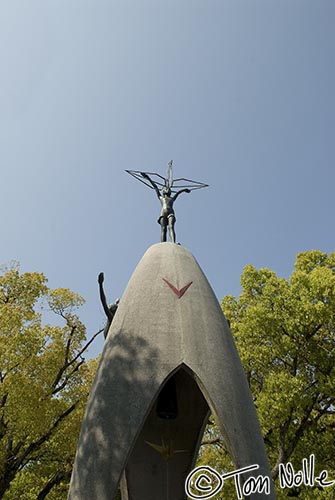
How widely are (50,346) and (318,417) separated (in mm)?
8794

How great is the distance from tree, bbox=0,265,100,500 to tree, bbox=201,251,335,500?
5.11 meters

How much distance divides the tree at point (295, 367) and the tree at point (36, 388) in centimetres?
511

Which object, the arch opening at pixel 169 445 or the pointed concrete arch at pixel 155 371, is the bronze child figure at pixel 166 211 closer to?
the pointed concrete arch at pixel 155 371

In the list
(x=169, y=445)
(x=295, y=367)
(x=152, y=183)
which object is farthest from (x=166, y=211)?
(x=295, y=367)

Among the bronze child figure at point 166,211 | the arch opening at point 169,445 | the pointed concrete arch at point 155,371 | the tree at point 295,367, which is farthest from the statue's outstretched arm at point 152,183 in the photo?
the tree at point 295,367

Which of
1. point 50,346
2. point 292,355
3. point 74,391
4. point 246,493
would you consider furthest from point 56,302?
point 246,493

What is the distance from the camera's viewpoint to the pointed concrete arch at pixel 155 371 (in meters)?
5.97

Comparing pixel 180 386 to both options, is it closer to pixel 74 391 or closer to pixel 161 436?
pixel 161 436

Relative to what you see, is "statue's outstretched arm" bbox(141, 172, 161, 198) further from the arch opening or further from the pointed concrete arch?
the arch opening

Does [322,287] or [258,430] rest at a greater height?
[322,287]

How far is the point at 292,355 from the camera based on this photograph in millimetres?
14289

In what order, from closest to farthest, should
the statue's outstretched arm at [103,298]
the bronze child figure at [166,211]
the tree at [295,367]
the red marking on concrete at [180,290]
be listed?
the red marking on concrete at [180,290]
the statue's outstretched arm at [103,298]
the bronze child figure at [166,211]
the tree at [295,367]

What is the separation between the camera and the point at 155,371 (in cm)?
655

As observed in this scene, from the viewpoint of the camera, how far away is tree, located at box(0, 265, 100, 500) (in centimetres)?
1151
